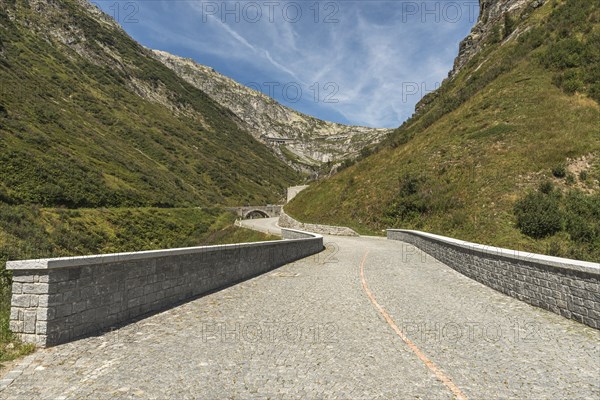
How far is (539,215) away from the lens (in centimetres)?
2211

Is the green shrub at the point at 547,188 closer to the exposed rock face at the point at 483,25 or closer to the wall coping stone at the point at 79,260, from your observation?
the wall coping stone at the point at 79,260

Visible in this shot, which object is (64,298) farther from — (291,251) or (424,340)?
(291,251)

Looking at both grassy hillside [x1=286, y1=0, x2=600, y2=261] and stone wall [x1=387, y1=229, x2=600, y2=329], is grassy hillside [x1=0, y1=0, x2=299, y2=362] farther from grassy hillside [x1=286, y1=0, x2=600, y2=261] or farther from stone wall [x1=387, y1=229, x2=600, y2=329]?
grassy hillside [x1=286, y1=0, x2=600, y2=261]

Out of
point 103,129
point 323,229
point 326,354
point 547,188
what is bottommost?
point 326,354

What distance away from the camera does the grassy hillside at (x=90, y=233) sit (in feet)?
76.0

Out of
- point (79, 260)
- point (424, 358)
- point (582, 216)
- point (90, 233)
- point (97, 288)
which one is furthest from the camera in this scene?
point (90, 233)

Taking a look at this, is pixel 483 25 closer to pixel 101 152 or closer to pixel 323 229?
pixel 323 229

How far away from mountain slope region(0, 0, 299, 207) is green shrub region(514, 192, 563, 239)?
148 ft

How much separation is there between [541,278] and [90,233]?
41405 millimetres

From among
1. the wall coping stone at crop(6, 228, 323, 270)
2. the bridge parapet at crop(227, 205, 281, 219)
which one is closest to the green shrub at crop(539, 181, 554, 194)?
the wall coping stone at crop(6, 228, 323, 270)

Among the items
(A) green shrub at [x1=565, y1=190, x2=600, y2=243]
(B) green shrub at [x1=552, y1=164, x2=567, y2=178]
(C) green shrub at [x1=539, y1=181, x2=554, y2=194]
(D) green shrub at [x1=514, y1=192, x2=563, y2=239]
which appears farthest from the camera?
(B) green shrub at [x1=552, y1=164, x2=567, y2=178]

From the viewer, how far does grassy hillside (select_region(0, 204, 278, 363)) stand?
912 inches

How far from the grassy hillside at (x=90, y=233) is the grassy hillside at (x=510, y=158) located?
48.7 ft

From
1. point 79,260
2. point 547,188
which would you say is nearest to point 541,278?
point 79,260
